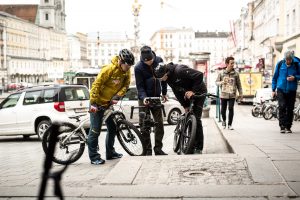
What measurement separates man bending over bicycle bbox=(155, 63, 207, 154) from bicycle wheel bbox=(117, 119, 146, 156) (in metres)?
0.88

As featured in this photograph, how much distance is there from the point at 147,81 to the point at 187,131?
107 centimetres

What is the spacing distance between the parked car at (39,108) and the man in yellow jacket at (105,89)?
20.9ft

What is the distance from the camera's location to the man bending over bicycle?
6.88 meters

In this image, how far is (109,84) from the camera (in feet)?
23.3

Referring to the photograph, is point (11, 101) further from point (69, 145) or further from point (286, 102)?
point (286, 102)

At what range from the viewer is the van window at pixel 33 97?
13645mm

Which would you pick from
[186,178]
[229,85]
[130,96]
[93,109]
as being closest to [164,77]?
[93,109]

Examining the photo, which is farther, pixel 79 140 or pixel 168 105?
pixel 168 105

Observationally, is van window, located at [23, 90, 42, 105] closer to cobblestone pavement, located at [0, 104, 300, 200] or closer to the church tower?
cobblestone pavement, located at [0, 104, 300, 200]

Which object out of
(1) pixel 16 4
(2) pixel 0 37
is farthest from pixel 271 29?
(1) pixel 16 4

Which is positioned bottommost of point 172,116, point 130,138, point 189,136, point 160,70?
point 172,116

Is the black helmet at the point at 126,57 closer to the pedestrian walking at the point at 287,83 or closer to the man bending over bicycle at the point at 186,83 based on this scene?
the man bending over bicycle at the point at 186,83

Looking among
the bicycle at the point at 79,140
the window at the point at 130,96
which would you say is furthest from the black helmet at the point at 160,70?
the window at the point at 130,96

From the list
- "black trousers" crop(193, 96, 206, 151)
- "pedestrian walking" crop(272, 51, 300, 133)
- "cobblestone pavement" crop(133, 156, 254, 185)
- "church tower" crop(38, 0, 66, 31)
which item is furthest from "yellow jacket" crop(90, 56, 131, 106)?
"church tower" crop(38, 0, 66, 31)
